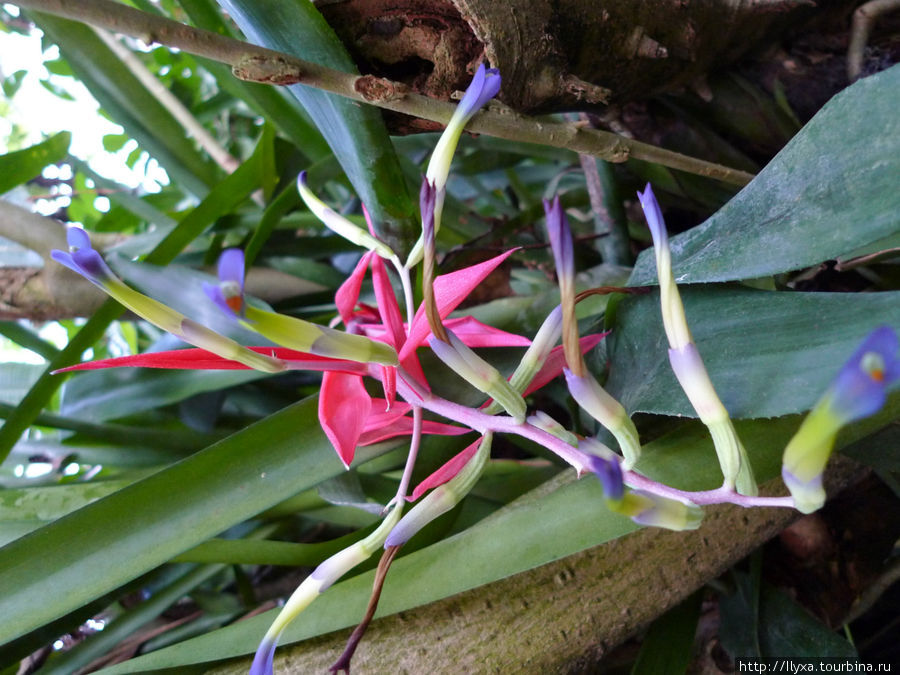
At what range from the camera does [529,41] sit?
349mm

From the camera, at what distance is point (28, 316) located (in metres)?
0.63

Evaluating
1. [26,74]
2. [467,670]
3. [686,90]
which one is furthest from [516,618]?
[26,74]

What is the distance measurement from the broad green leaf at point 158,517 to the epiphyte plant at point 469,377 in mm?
48

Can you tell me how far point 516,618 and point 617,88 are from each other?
35 centimetres

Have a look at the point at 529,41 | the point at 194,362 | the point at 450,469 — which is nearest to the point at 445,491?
the point at 450,469

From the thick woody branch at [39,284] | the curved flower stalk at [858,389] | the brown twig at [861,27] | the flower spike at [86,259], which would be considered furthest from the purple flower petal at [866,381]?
the thick woody branch at [39,284]

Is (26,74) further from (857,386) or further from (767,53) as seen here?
(857,386)

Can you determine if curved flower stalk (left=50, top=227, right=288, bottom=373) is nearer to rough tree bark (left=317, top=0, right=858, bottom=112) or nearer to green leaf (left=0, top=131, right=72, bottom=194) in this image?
rough tree bark (left=317, top=0, right=858, bottom=112)

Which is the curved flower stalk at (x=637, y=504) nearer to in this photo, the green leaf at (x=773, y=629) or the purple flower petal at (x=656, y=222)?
the purple flower petal at (x=656, y=222)

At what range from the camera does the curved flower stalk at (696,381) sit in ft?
0.74

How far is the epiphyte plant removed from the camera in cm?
18

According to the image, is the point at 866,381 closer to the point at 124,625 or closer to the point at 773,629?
the point at 773,629

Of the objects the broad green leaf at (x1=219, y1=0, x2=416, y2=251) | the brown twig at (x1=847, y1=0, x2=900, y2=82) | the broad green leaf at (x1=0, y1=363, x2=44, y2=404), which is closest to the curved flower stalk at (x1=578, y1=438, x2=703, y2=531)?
the broad green leaf at (x1=219, y1=0, x2=416, y2=251)

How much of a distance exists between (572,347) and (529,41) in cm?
20
